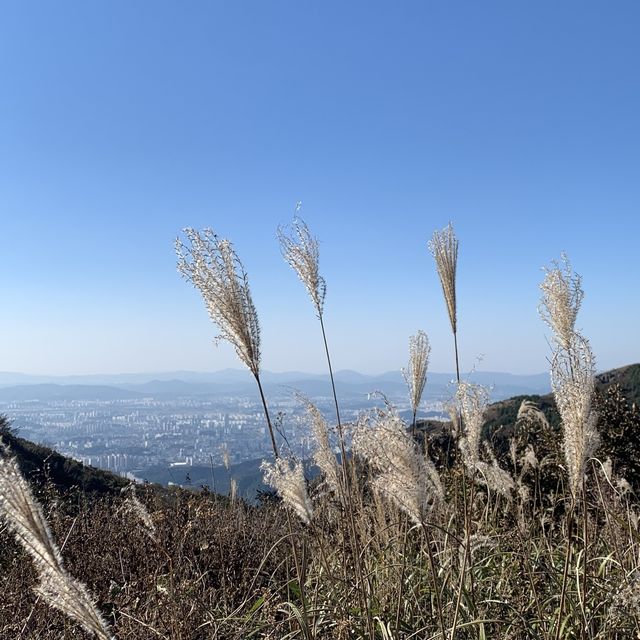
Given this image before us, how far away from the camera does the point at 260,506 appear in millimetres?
8594

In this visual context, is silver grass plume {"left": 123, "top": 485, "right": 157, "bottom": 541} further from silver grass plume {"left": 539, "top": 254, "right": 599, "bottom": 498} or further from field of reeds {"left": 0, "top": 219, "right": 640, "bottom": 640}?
silver grass plume {"left": 539, "top": 254, "right": 599, "bottom": 498}

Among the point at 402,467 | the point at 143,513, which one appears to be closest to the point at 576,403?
the point at 402,467

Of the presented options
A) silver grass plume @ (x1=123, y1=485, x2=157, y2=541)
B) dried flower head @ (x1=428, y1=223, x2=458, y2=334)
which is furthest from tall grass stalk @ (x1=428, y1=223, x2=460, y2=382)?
silver grass plume @ (x1=123, y1=485, x2=157, y2=541)

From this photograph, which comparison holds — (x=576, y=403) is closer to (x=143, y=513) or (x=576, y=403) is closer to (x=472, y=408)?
(x=472, y=408)

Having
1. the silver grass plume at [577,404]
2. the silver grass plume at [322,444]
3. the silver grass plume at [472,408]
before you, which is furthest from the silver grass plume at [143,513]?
the silver grass plume at [577,404]

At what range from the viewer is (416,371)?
10.3 feet

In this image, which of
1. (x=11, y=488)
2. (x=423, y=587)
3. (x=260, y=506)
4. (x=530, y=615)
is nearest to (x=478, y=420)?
(x=530, y=615)

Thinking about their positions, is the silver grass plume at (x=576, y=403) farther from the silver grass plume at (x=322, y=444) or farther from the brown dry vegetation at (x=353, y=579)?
the silver grass plume at (x=322, y=444)

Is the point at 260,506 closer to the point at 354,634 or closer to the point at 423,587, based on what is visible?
the point at 423,587

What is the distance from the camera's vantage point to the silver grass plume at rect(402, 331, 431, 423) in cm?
312

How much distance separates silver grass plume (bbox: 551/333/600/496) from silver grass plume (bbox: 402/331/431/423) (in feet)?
3.57

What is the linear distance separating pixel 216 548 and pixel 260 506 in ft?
12.9

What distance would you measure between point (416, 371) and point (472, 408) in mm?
550

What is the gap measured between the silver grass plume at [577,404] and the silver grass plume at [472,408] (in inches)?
21.4
